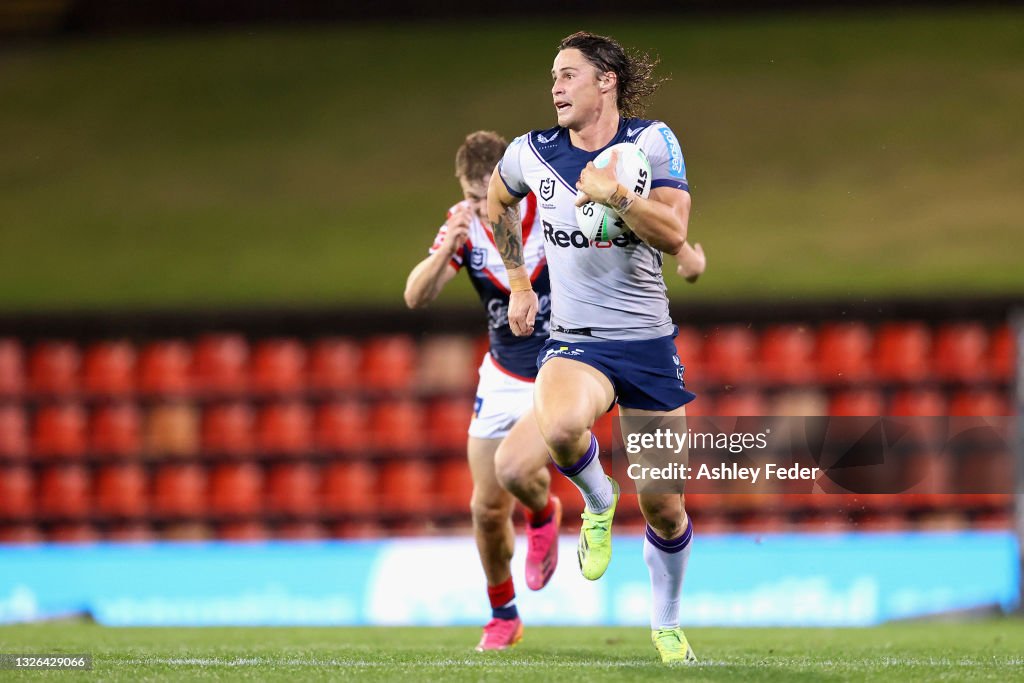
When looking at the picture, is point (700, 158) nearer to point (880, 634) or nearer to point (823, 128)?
point (823, 128)

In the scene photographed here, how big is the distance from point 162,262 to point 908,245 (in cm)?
738

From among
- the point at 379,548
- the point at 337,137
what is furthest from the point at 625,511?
the point at 337,137

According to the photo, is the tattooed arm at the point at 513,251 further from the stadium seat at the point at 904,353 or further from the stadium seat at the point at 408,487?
Result: the stadium seat at the point at 904,353

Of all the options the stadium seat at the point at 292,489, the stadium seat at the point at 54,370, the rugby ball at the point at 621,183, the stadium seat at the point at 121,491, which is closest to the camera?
the rugby ball at the point at 621,183

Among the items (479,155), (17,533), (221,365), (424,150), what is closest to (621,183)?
(479,155)

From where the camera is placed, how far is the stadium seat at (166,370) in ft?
38.9

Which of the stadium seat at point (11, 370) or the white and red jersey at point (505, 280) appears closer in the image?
the white and red jersey at point (505, 280)

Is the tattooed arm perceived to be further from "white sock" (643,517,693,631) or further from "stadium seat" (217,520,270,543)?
"stadium seat" (217,520,270,543)

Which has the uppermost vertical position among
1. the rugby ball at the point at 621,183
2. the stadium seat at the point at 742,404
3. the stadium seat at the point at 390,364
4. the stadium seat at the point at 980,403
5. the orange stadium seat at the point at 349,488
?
the rugby ball at the point at 621,183

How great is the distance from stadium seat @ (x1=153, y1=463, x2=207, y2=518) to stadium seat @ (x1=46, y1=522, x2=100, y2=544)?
0.57 metres

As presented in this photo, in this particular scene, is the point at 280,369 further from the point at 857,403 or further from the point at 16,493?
the point at 857,403

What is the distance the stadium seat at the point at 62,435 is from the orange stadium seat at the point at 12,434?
13cm

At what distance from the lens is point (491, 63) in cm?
1677

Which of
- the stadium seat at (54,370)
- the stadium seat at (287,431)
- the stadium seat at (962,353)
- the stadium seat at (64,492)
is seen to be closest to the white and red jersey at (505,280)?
the stadium seat at (287,431)
